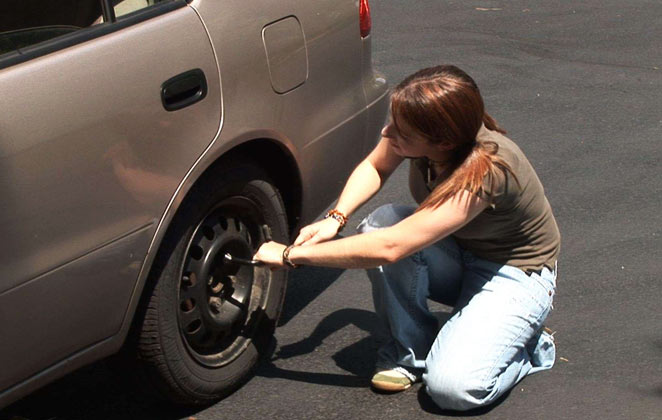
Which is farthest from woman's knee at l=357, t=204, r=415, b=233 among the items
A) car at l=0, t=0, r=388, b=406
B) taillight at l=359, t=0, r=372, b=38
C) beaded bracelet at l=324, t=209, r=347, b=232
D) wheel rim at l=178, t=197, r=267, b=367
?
taillight at l=359, t=0, r=372, b=38

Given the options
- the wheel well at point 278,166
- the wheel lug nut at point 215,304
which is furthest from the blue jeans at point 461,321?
the wheel lug nut at point 215,304

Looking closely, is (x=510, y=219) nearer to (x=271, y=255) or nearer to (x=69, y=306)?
(x=271, y=255)

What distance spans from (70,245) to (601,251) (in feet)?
8.94

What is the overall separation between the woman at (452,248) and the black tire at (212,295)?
17 centimetres

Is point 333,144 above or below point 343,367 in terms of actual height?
above

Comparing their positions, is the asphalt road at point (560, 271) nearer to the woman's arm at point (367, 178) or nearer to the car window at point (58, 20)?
the woman's arm at point (367, 178)

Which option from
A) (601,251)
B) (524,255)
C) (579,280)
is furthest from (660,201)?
(524,255)

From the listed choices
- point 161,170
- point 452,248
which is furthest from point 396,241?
point 161,170

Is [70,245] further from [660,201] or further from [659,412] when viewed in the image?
[660,201]

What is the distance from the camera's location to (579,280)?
4.61 metres

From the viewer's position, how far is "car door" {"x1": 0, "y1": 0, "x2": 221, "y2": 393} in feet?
9.14

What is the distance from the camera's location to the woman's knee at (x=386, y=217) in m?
3.81

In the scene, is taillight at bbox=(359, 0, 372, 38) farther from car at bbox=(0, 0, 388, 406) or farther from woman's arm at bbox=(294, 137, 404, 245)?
woman's arm at bbox=(294, 137, 404, 245)

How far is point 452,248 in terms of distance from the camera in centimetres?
381
